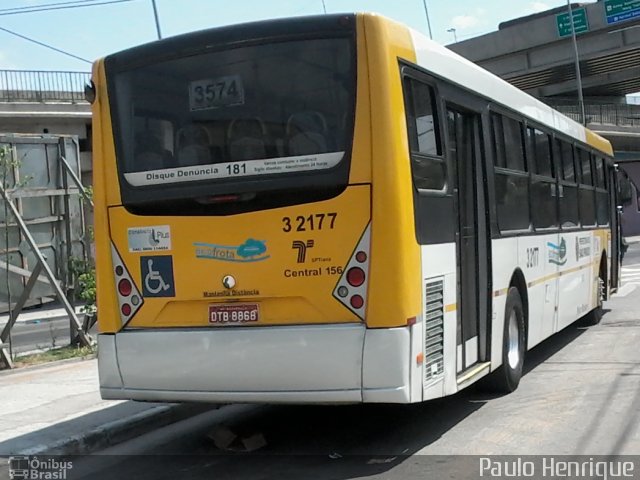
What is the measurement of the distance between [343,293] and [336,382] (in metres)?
0.65

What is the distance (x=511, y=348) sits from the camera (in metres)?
8.96

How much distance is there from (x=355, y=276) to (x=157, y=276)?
1.66 metres

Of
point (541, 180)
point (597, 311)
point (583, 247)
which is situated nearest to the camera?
point (541, 180)

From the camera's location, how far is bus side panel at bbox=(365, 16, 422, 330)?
235 inches

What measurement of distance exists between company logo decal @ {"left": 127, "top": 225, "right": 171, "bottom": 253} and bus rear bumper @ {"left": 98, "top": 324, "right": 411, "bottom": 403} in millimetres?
667

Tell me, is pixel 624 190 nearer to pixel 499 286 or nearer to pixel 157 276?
pixel 499 286

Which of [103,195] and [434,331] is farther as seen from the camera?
[103,195]

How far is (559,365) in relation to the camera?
1051cm

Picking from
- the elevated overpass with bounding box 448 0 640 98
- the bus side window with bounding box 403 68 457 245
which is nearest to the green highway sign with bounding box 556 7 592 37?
the elevated overpass with bounding box 448 0 640 98

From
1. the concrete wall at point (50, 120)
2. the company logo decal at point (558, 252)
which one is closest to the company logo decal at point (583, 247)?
the company logo decal at point (558, 252)

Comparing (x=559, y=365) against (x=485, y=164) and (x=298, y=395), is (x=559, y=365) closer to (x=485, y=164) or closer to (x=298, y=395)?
(x=485, y=164)

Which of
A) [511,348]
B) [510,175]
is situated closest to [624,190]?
[510,175]

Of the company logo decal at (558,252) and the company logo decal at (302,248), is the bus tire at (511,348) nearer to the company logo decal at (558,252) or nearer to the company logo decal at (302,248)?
the company logo decal at (558,252)

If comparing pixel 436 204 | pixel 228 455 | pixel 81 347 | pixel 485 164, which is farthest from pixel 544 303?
pixel 81 347
